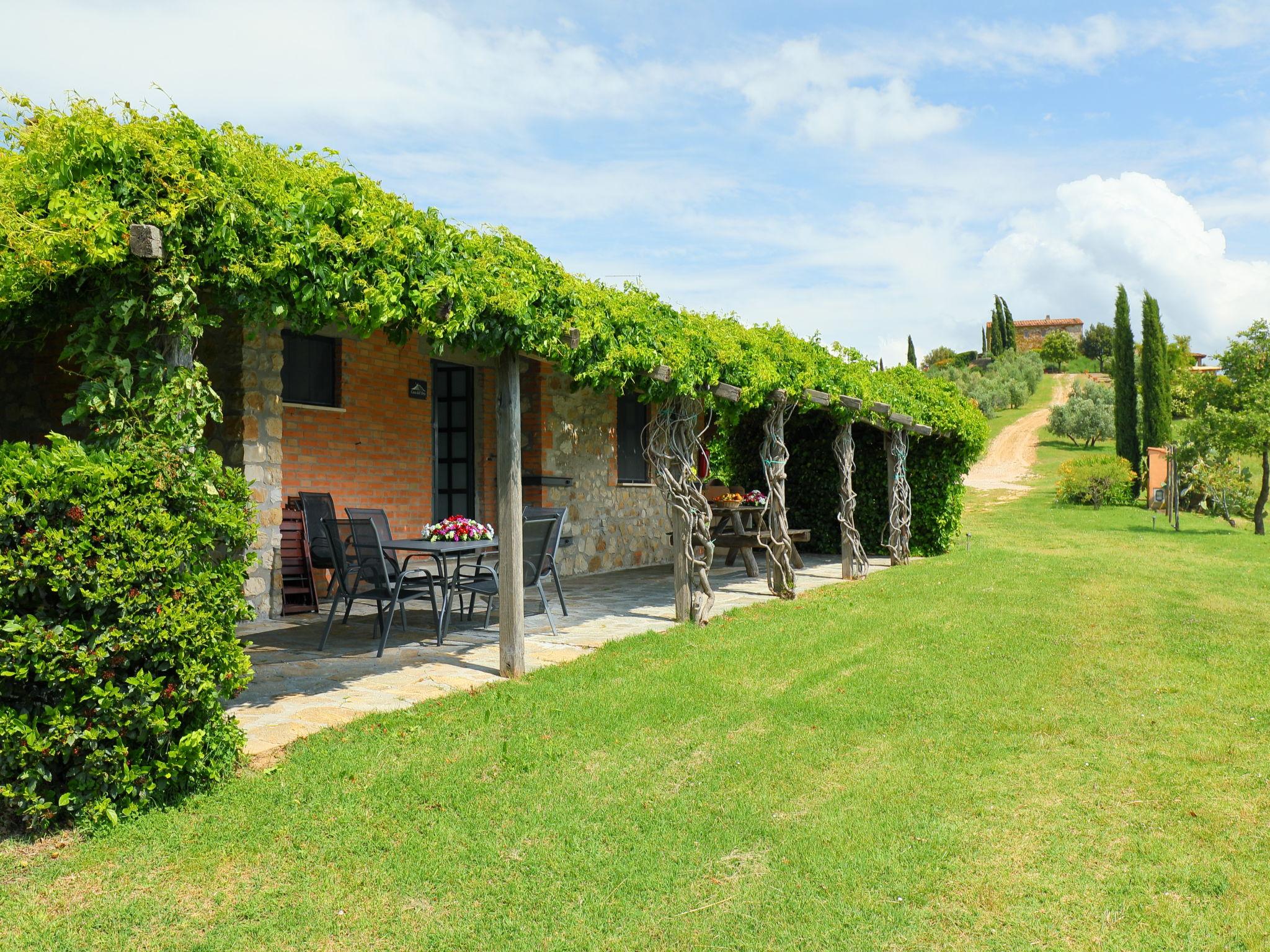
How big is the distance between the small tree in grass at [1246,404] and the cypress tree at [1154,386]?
21.0 ft

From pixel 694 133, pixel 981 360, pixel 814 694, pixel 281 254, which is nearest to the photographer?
pixel 281 254

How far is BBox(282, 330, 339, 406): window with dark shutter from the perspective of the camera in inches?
305

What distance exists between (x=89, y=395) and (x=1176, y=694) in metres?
5.45

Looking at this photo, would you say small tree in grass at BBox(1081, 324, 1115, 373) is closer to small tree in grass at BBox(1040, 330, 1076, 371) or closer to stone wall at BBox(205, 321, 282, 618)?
small tree in grass at BBox(1040, 330, 1076, 371)

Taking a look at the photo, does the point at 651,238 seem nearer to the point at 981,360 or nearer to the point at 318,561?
the point at 318,561

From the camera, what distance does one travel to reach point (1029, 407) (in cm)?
4462

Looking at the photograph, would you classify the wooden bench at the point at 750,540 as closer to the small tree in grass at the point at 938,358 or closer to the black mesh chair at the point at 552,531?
the black mesh chair at the point at 552,531

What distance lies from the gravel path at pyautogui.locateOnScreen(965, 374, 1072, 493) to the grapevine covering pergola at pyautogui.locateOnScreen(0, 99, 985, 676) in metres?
19.8

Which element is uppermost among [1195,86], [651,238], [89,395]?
[1195,86]

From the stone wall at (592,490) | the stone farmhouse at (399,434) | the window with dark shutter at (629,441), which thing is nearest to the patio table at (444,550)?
the stone farmhouse at (399,434)

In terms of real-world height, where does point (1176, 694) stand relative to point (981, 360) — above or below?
below

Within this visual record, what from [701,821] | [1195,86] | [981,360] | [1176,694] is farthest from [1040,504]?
[981,360]

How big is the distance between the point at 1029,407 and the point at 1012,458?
13.4m

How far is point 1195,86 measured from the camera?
7.40m
